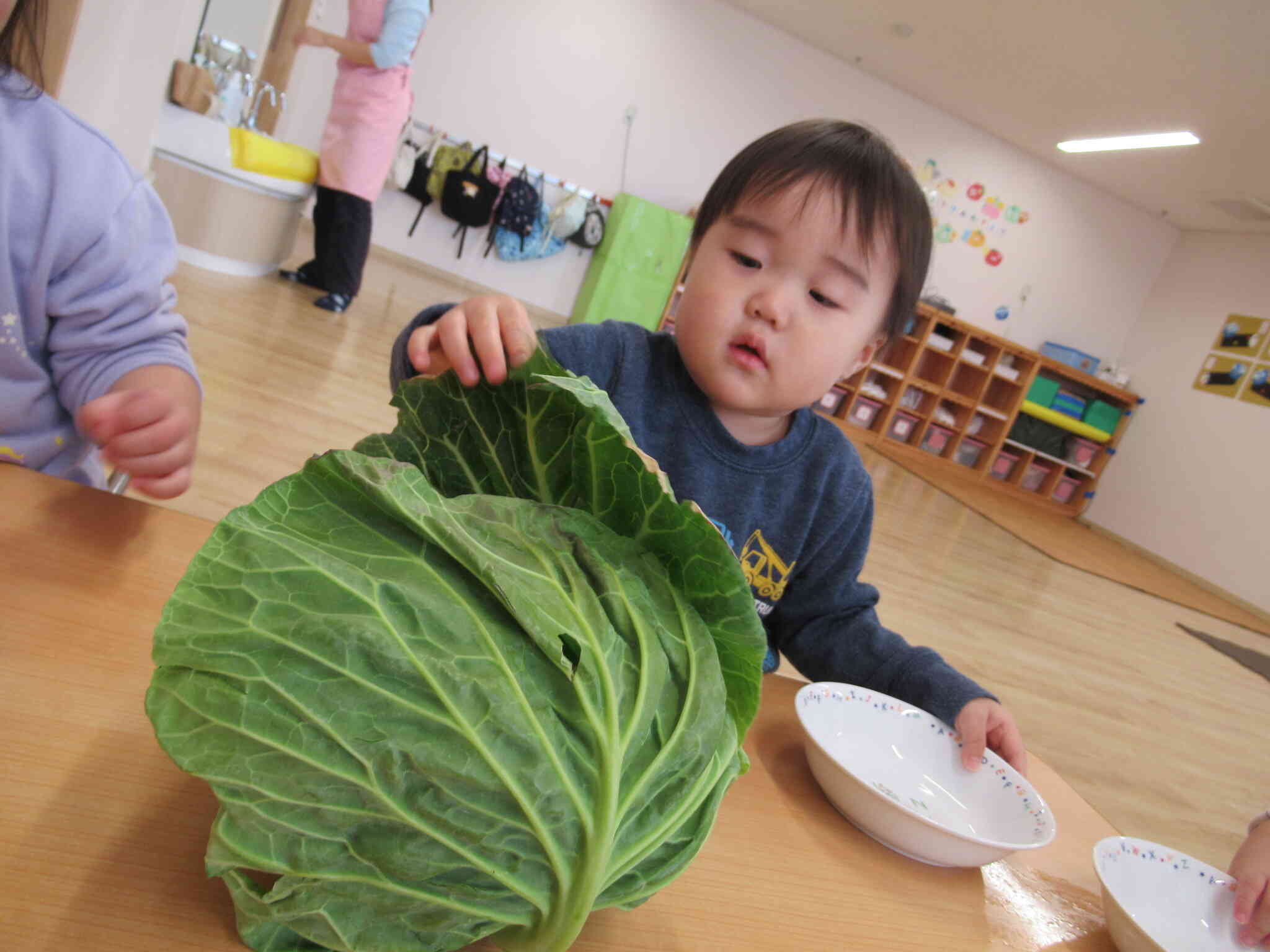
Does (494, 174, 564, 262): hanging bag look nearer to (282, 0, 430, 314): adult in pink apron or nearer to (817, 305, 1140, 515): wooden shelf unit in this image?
(817, 305, 1140, 515): wooden shelf unit

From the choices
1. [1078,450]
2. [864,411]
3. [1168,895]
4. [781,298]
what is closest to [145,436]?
[781,298]

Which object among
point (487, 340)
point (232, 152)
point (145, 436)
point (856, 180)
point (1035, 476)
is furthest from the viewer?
point (1035, 476)

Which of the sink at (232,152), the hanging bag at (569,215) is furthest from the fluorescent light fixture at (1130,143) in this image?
the sink at (232,152)

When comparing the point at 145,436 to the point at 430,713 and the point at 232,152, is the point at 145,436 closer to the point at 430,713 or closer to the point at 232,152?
the point at 430,713

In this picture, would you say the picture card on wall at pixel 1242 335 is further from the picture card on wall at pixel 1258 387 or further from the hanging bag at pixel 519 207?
the hanging bag at pixel 519 207

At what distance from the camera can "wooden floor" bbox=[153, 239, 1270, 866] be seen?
2289mm

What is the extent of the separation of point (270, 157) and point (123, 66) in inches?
79.2

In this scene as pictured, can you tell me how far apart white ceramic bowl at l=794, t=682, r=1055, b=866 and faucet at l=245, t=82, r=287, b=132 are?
155 inches

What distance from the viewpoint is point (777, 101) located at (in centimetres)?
754

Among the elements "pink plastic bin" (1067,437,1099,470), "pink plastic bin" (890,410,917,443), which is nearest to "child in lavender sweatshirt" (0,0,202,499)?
"pink plastic bin" (890,410,917,443)

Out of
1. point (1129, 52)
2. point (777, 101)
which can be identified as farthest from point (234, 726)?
point (777, 101)

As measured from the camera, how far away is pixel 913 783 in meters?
0.79

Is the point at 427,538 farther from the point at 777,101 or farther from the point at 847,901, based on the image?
the point at 777,101

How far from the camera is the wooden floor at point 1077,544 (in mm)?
5809
